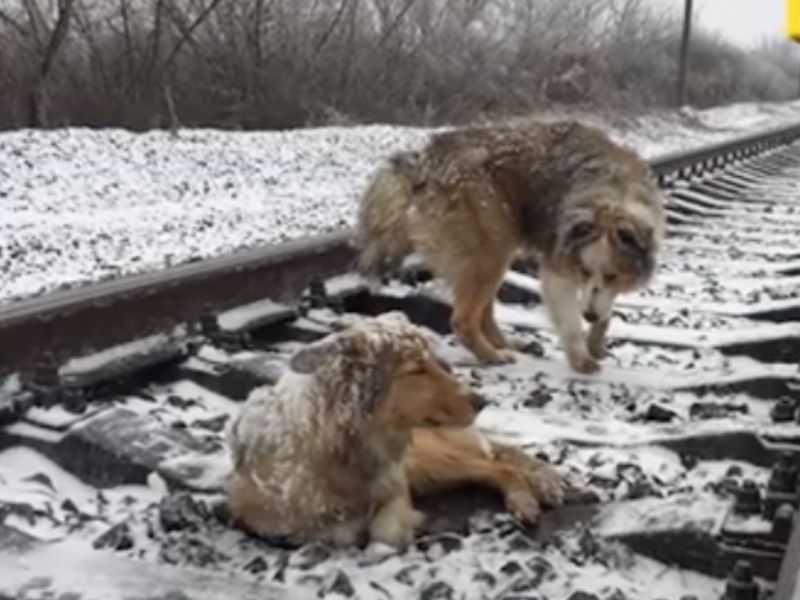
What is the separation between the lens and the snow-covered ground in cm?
912

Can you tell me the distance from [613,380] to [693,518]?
6.41ft

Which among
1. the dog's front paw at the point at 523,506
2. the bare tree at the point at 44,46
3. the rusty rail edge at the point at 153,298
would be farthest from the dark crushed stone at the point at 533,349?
the bare tree at the point at 44,46

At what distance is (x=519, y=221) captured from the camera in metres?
6.14

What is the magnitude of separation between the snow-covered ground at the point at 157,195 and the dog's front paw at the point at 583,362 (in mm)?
3563

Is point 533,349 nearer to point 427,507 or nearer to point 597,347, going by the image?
point 597,347

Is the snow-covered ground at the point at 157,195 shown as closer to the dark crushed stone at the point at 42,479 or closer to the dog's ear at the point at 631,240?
the dog's ear at the point at 631,240

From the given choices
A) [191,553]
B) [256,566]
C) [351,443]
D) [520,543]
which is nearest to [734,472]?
[520,543]

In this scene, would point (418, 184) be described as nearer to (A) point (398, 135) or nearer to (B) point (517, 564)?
(B) point (517, 564)

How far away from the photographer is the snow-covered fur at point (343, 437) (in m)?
3.47

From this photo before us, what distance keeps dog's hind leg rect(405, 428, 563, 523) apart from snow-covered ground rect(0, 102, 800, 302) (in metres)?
4.38

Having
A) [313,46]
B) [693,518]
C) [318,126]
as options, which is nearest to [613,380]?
[693,518]

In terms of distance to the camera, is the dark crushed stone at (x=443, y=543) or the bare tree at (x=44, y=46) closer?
the dark crushed stone at (x=443, y=543)

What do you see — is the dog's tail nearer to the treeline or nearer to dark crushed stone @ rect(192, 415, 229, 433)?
dark crushed stone @ rect(192, 415, 229, 433)

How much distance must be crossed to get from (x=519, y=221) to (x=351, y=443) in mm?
2833
